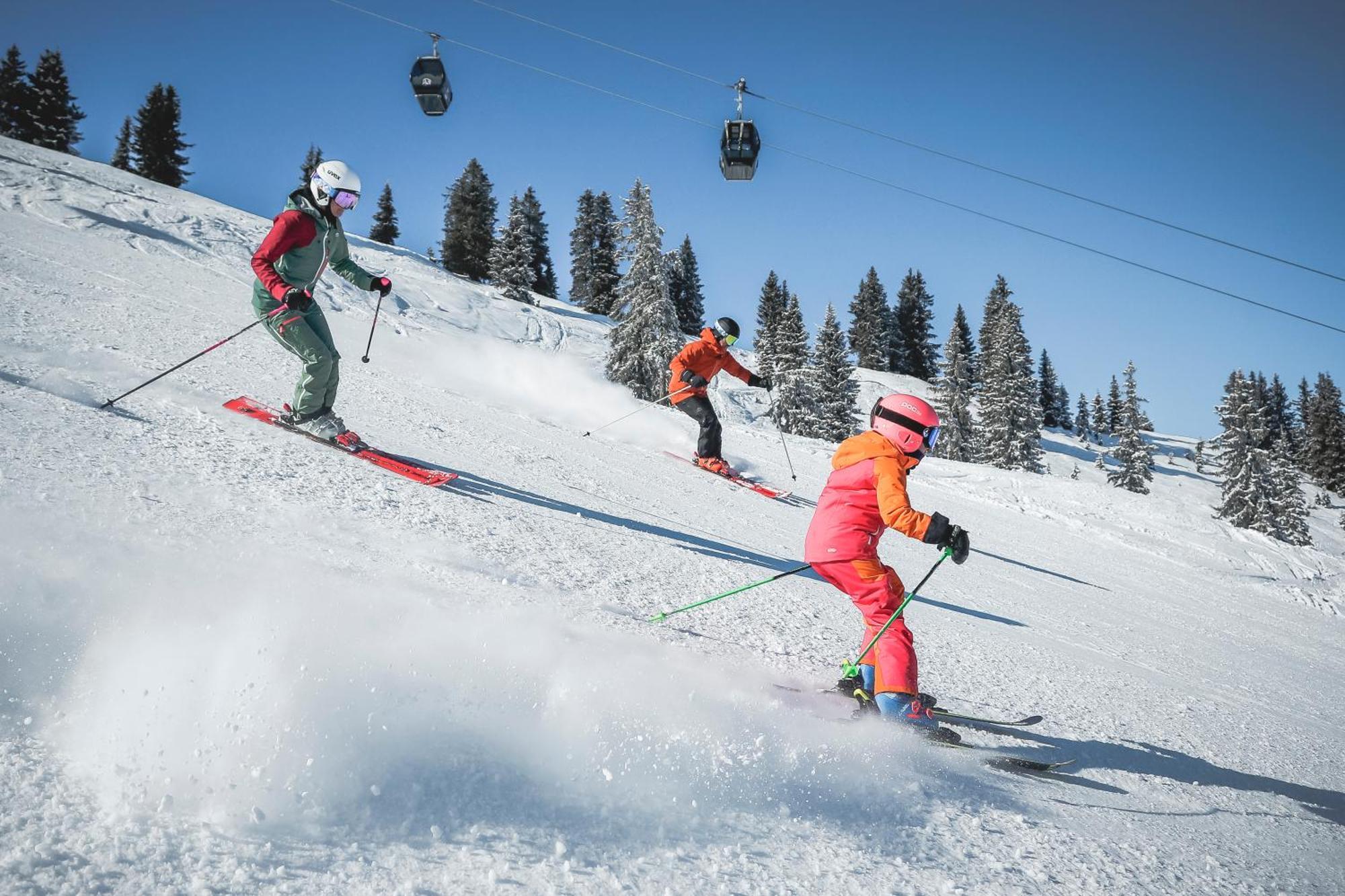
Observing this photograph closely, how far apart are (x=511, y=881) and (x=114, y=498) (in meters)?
3.25

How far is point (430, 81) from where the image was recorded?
1268 centimetres

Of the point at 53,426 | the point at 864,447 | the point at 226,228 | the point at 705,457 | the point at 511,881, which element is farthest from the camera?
the point at 226,228

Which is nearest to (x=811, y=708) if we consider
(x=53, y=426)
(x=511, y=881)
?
(x=511, y=881)

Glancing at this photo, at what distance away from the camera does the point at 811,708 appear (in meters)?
3.26

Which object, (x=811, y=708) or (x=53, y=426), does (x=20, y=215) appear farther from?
(x=811, y=708)

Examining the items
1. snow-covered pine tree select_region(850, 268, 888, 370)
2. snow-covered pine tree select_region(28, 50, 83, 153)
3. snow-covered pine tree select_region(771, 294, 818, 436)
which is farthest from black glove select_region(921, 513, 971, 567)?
snow-covered pine tree select_region(850, 268, 888, 370)

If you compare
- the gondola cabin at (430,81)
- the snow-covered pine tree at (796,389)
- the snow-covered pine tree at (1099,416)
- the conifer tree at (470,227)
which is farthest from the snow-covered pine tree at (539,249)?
the snow-covered pine tree at (1099,416)

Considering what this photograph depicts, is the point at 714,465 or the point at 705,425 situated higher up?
the point at 705,425

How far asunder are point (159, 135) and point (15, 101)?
7.50 m

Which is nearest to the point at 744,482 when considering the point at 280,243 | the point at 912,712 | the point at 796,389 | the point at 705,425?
the point at 705,425

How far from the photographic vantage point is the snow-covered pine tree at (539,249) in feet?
201

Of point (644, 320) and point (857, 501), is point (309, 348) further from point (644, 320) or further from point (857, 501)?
point (644, 320)

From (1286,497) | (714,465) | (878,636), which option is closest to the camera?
(878,636)

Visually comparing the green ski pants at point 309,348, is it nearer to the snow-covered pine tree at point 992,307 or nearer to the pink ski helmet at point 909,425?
the pink ski helmet at point 909,425
